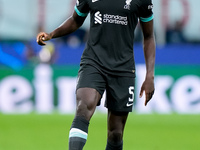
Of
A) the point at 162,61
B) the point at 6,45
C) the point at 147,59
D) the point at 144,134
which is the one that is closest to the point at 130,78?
the point at 147,59

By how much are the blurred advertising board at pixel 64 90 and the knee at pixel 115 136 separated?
876 cm

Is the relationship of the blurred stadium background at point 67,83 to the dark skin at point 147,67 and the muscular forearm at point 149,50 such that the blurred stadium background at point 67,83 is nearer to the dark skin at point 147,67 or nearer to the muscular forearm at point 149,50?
the dark skin at point 147,67

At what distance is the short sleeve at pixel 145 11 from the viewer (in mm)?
7160

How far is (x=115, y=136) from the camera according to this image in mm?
7406

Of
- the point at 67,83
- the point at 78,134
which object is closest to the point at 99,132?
the point at 67,83

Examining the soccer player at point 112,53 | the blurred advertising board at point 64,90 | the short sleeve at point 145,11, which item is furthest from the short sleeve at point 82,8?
the blurred advertising board at point 64,90

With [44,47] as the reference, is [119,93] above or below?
below

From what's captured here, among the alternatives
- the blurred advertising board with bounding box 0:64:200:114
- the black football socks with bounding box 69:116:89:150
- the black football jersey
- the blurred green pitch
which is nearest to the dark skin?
the black football jersey

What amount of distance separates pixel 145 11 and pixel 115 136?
4.87ft

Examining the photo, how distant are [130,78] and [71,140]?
1183 millimetres

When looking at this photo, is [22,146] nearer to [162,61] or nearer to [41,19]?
[162,61]

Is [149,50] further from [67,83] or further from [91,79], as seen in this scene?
[67,83]

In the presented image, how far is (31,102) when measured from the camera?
16469 millimetres

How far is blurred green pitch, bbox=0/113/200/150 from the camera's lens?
1051cm
